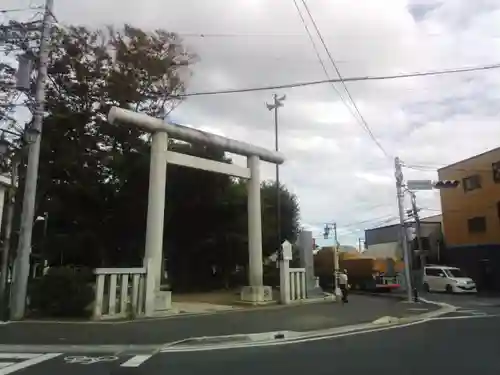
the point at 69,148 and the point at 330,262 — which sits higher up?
the point at 69,148

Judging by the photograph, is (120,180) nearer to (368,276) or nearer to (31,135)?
(31,135)

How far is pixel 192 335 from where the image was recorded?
1236 centimetres

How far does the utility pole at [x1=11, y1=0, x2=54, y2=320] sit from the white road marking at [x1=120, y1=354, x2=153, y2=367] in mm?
7287

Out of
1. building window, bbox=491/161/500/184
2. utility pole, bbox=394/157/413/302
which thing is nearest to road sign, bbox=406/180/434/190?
utility pole, bbox=394/157/413/302

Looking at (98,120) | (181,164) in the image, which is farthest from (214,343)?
(98,120)

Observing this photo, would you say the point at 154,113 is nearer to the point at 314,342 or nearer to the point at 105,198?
the point at 105,198

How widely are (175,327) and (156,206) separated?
6005 mm

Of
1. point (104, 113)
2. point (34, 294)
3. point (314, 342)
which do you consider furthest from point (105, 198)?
point (314, 342)

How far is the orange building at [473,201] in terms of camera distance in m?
38.8

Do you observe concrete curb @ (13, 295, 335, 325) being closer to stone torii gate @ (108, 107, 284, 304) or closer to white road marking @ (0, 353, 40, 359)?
stone torii gate @ (108, 107, 284, 304)

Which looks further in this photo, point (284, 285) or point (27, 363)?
point (284, 285)

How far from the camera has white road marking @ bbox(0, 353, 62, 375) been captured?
320 inches

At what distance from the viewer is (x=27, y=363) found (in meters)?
8.77

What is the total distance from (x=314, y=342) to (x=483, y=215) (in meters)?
33.2
